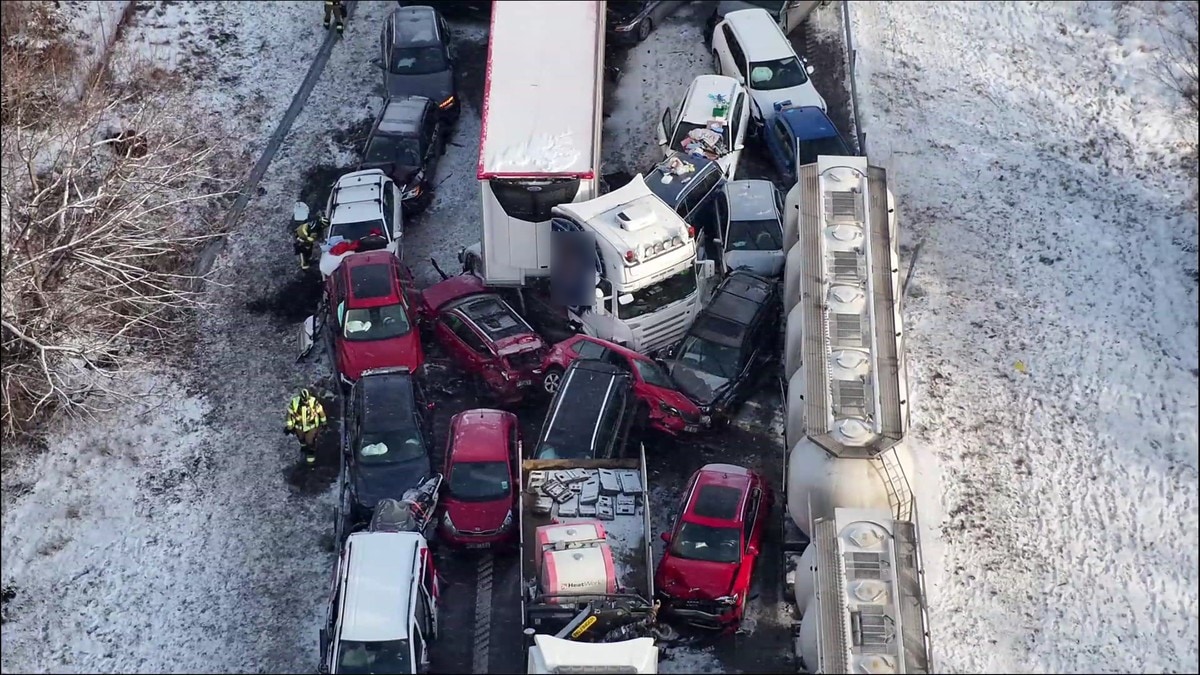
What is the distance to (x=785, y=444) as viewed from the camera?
69.8 ft

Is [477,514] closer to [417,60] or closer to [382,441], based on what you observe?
[382,441]

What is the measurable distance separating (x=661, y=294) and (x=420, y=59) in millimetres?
9331

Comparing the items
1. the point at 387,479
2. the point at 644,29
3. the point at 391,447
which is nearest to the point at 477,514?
the point at 387,479

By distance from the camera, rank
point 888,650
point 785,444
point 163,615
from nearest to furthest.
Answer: point 888,650, point 163,615, point 785,444

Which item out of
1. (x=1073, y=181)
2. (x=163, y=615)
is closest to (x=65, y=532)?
(x=163, y=615)

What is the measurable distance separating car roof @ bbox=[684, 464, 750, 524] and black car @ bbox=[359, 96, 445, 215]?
9.23m

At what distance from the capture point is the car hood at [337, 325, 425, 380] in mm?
22344

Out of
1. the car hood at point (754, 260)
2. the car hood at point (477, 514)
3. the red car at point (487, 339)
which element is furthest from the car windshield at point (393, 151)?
the car hood at point (477, 514)

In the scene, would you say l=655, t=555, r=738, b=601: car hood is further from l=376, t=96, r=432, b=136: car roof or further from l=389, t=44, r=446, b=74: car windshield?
l=389, t=44, r=446, b=74: car windshield

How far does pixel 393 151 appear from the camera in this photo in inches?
1039

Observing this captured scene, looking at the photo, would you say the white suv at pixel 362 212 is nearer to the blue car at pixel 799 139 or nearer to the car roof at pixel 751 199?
the car roof at pixel 751 199

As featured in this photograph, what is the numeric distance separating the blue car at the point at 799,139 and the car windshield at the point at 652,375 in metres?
6.21

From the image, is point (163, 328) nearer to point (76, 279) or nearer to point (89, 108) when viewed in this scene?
point (76, 279)

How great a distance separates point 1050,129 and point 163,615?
20.0m
